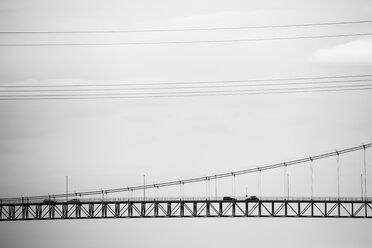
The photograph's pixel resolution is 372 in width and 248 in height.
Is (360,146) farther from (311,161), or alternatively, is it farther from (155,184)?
(155,184)

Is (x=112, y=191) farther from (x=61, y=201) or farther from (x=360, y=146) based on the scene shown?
(x=360, y=146)

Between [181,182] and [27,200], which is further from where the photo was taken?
[181,182]

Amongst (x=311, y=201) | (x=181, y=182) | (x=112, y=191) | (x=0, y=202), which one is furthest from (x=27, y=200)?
(x=311, y=201)

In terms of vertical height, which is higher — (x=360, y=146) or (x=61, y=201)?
→ (x=360, y=146)

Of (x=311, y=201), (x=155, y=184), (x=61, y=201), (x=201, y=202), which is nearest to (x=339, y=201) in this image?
(x=311, y=201)

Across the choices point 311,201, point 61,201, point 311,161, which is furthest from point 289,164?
point 61,201

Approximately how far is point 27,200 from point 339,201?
62.3 meters

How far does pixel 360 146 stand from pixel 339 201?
13.1 m

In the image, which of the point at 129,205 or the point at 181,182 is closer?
the point at 129,205

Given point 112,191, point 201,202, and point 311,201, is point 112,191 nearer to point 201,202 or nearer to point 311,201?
point 201,202

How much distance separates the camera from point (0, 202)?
160m

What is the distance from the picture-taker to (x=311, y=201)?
503ft

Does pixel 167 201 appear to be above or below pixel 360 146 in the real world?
below

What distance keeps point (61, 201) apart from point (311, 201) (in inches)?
1997
